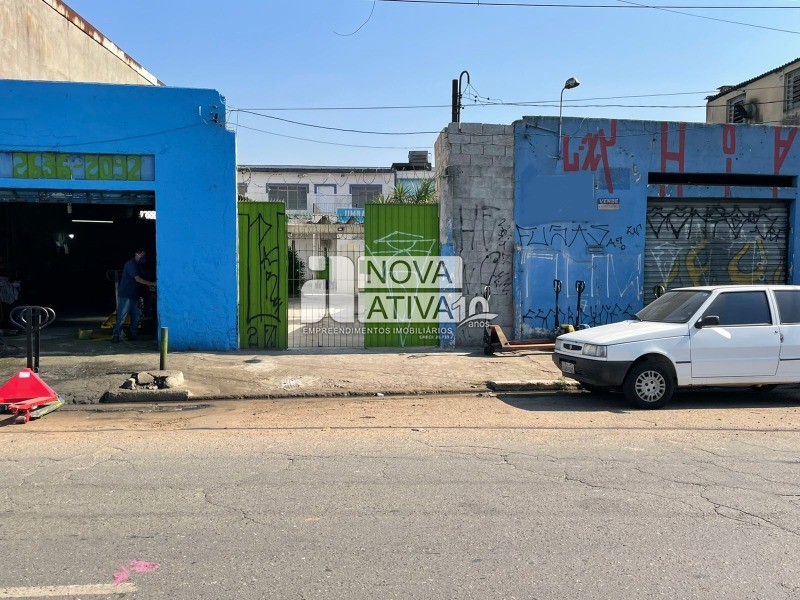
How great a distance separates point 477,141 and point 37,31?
35.3ft

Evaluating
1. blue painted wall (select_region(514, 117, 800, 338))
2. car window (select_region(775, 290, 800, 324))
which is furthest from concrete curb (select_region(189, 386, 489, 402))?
car window (select_region(775, 290, 800, 324))

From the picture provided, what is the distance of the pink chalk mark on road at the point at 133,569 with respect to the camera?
127 inches

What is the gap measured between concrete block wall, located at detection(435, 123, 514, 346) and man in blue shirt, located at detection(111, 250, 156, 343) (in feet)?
21.2

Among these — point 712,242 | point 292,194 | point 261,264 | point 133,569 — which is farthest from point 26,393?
point 292,194

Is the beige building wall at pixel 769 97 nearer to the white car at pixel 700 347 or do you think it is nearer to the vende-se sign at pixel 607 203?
the vende-se sign at pixel 607 203

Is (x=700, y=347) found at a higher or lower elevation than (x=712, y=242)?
lower

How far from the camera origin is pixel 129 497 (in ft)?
14.5

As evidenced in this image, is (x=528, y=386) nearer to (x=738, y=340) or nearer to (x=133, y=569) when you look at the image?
(x=738, y=340)

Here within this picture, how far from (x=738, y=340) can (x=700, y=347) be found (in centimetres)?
59

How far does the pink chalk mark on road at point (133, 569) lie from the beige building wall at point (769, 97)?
90.2 feet

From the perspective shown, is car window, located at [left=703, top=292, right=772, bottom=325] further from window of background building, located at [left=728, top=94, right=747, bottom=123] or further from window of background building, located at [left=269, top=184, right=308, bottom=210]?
window of background building, located at [left=269, top=184, right=308, bottom=210]

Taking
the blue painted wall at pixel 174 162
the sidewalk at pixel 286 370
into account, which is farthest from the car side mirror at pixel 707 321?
the blue painted wall at pixel 174 162

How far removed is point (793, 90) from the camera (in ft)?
75.9

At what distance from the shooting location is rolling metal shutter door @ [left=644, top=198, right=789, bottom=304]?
1288 centimetres
